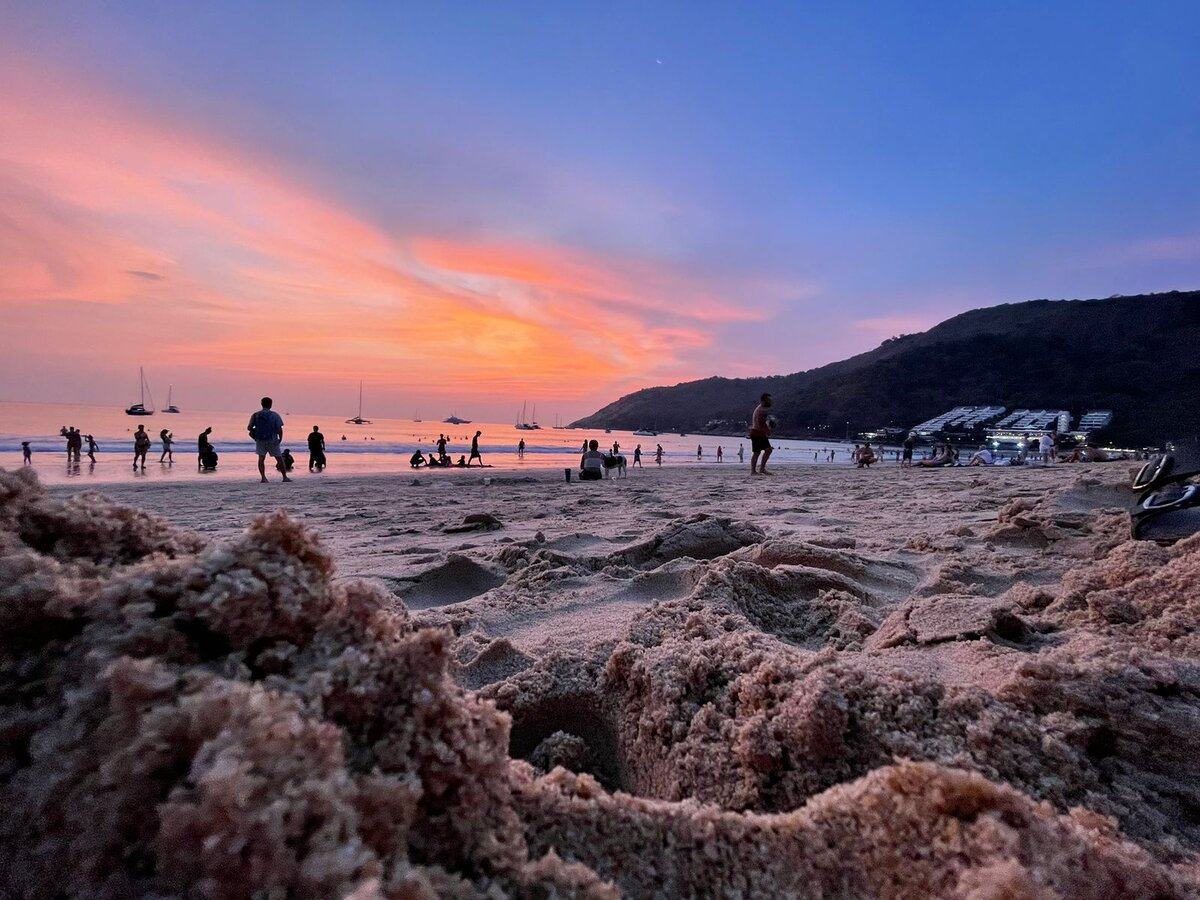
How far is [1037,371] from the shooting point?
96.9 meters

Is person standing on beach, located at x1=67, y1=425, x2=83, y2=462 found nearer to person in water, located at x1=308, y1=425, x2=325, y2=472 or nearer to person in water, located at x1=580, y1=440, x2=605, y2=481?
person in water, located at x1=308, y1=425, x2=325, y2=472

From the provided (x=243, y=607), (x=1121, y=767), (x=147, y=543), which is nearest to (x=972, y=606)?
(x=1121, y=767)

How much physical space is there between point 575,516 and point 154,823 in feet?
20.6

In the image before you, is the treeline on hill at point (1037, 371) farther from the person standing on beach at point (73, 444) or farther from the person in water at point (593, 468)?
the person standing on beach at point (73, 444)

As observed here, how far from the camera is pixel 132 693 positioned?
62 centimetres

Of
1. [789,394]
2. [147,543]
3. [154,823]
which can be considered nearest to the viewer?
[154,823]

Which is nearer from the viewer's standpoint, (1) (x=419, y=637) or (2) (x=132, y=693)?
(2) (x=132, y=693)

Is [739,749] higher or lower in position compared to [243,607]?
lower

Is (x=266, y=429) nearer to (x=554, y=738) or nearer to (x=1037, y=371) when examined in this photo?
(x=554, y=738)

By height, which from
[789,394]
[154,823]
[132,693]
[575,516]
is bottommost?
[575,516]

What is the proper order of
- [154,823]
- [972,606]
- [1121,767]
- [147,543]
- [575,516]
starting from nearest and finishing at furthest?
[154,823]
[147,543]
[1121,767]
[972,606]
[575,516]

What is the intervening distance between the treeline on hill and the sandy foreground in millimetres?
84631

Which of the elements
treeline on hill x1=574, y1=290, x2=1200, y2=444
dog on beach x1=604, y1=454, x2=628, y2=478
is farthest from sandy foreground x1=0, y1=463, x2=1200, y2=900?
treeline on hill x1=574, y1=290, x2=1200, y2=444

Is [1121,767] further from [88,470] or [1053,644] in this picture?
[88,470]
